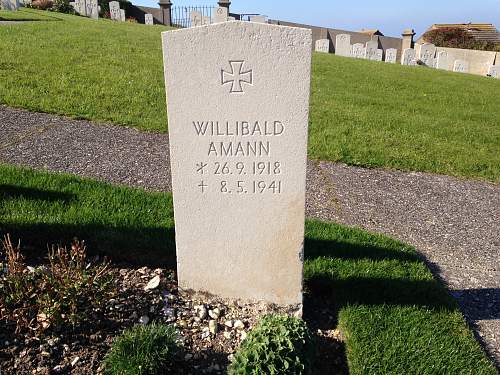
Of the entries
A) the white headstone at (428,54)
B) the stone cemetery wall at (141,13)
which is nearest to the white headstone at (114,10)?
the stone cemetery wall at (141,13)

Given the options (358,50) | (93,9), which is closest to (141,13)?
(93,9)

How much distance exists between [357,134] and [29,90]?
555 centimetres

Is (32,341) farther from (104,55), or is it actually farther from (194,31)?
(104,55)

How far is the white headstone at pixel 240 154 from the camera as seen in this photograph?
2873 millimetres

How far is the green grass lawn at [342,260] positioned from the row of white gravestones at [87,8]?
81.8 feet

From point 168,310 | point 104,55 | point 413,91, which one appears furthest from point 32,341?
point 413,91

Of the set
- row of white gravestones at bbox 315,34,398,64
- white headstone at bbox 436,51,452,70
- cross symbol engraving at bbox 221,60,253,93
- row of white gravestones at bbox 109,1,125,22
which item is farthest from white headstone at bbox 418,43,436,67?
cross symbol engraving at bbox 221,60,253,93

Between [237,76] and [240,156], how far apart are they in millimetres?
527

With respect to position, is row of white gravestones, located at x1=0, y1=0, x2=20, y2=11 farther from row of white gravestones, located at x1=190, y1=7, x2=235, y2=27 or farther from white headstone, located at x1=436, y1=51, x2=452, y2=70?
white headstone, located at x1=436, y1=51, x2=452, y2=70

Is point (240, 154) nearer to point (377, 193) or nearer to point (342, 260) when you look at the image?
point (342, 260)

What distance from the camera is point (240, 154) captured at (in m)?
3.14

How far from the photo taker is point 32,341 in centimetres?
294

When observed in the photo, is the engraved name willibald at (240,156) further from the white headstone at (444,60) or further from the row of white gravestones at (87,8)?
the row of white gravestones at (87,8)

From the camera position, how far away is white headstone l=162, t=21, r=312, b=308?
2.87 metres
